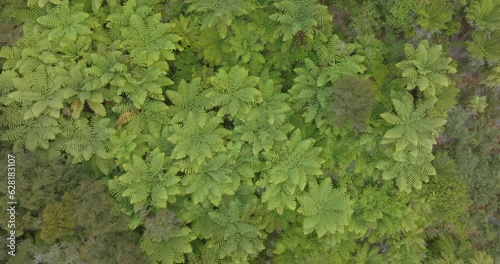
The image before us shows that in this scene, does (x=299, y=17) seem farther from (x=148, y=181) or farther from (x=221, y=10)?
(x=148, y=181)

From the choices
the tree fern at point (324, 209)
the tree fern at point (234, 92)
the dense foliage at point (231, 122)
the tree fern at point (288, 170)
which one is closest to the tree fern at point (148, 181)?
the dense foliage at point (231, 122)

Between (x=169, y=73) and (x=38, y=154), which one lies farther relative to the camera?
(x=169, y=73)

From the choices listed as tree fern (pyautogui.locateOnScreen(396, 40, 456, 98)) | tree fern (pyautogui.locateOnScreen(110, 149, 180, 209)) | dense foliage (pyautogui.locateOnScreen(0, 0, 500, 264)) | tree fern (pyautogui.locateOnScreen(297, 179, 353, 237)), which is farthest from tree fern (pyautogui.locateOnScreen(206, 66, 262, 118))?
tree fern (pyautogui.locateOnScreen(396, 40, 456, 98))

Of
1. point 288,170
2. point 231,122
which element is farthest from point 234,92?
point 288,170

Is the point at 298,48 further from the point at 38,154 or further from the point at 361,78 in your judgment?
the point at 38,154

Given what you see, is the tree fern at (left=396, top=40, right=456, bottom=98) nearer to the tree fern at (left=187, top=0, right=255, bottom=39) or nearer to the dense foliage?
the dense foliage

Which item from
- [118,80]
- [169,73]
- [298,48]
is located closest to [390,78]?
[298,48]

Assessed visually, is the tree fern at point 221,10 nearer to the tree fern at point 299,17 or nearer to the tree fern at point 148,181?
the tree fern at point 299,17

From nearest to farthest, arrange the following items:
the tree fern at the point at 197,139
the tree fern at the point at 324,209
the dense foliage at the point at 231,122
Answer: the dense foliage at the point at 231,122 → the tree fern at the point at 197,139 → the tree fern at the point at 324,209
